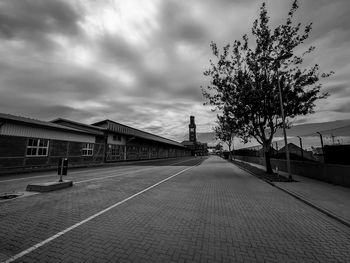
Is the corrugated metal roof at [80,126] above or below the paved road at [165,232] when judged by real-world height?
above

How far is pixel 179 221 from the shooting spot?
4867mm

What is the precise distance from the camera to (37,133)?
18.8m

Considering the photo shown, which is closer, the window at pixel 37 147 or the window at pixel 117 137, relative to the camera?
the window at pixel 37 147

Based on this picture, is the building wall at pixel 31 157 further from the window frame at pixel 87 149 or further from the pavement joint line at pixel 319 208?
the pavement joint line at pixel 319 208

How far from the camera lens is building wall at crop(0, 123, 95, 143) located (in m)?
16.2

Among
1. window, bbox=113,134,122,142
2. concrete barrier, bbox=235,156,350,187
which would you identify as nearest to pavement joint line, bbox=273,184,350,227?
concrete barrier, bbox=235,156,350,187

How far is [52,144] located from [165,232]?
2149cm

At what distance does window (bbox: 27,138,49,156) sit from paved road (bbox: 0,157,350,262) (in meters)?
14.6

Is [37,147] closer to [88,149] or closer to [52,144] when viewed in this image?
[52,144]

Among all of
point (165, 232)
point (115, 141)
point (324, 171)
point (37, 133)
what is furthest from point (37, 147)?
point (324, 171)

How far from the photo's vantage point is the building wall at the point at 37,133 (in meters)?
16.2

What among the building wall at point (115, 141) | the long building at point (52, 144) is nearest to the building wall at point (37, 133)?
the long building at point (52, 144)

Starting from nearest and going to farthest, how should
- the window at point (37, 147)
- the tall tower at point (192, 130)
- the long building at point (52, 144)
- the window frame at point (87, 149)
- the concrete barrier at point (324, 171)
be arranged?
the concrete barrier at point (324, 171) → the long building at point (52, 144) → the window at point (37, 147) → the window frame at point (87, 149) → the tall tower at point (192, 130)

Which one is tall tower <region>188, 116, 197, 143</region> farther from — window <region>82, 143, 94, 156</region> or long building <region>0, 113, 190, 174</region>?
window <region>82, 143, 94, 156</region>
